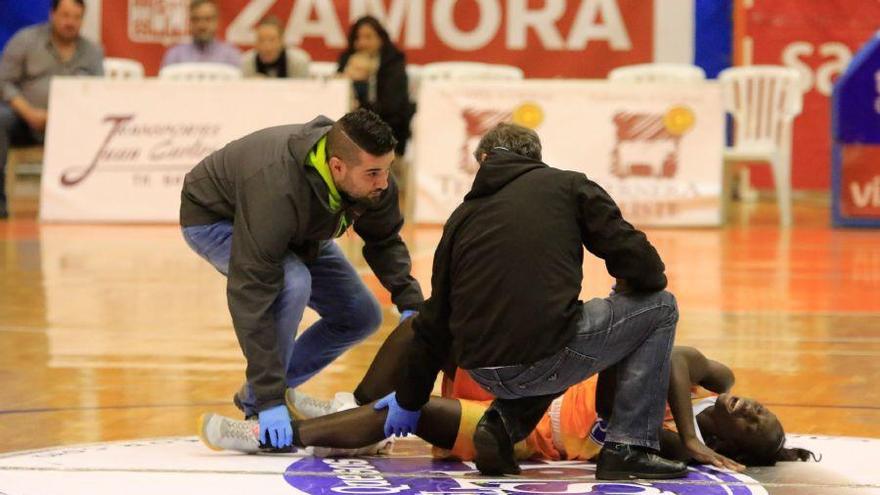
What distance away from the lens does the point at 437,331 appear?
4.87 m

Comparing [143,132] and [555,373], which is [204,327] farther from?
[143,132]

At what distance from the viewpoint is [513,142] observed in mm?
4891

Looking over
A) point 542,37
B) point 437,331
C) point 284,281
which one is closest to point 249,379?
point 284,281

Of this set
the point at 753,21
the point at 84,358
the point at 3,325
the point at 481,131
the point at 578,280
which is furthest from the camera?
the point at 753,21

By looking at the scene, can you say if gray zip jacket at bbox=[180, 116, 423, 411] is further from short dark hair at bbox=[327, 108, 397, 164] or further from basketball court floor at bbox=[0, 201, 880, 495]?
basketball court floor at bbox=[0, 201, 880, 495]

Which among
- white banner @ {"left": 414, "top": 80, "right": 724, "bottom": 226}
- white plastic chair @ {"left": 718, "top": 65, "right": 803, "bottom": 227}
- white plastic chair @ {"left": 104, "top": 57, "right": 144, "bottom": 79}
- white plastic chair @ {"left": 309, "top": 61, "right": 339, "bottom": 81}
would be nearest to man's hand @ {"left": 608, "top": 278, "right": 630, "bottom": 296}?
white banner @ {"left": 414, "top": 80, "right": 724, "bottom": 226}

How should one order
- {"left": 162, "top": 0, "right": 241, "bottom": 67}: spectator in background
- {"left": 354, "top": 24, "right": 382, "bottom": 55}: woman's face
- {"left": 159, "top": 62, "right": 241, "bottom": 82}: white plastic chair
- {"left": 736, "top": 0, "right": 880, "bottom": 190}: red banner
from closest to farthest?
1. {"left": 354, "top": 24, "right": 382, "bottom": 55}: woman's face
2. {"left": 159, "top": 62, "right": 241, "bottom": 82}: white plastic chair
3. {"left": 162, "top": 0, "right": 241, "bottom": 67}: spectator in background
4. {"left": 736, "top": 0, "right": 880, "bottom": 190}: red banner

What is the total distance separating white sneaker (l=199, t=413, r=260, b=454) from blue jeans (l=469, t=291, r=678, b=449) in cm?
81

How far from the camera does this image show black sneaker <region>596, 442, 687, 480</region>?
4.82 meters

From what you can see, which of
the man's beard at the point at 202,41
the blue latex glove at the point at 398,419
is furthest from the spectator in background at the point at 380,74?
the blue latex glove at the point at 398,419

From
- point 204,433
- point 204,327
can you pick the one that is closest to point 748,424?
point 204,433

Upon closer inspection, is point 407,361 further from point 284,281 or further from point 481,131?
point 481,131

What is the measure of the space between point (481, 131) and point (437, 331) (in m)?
9.02

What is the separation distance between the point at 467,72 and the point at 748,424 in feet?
33.8
